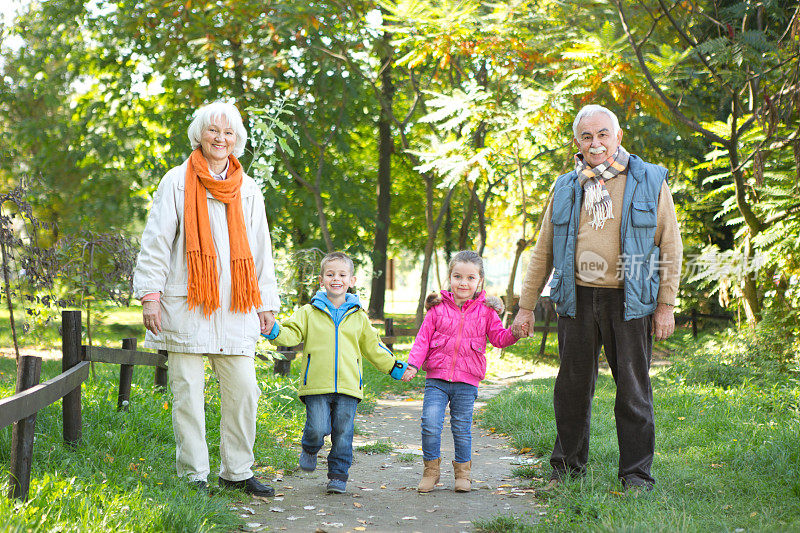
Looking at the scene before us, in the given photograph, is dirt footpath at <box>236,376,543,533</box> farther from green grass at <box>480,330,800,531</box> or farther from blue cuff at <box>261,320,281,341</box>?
blue cuff at <box>261,320,281,341</box>

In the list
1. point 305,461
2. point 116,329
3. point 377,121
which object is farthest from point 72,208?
point 305,461

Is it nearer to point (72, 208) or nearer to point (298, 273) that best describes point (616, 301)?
point (298, 273)

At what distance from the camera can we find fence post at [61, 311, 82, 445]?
15.3ft

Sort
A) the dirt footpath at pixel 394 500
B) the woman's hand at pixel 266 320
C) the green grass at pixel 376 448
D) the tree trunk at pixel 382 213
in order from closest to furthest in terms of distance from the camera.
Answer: the dirt footpath at pixel 394 500 → the woman's hand at pixel 266 320 → the green grass at pixel 376 448 → the tree trunk at pixel 382 213

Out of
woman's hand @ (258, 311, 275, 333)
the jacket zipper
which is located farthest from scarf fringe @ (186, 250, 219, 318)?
the jacket zipper

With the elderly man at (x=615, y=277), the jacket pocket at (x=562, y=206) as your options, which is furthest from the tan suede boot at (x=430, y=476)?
the jacket pocket at (x=562, y=206)

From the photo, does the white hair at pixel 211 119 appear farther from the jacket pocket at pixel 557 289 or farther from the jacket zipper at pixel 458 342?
the jacket pocket at pixel 557 289

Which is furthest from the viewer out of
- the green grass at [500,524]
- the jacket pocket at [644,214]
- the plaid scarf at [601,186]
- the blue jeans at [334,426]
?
the blue jeans at [334,426]

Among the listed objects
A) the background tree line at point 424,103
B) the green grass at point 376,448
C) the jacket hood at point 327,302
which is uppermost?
the background tree line at point 424,103

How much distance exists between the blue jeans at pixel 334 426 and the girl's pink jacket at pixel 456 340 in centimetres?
55

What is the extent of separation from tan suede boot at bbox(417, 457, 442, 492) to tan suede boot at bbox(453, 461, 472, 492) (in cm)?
14

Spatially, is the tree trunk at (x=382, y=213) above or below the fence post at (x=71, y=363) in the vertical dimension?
above

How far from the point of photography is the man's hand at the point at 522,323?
4.88m

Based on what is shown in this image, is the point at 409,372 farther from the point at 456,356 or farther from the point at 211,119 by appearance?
the point at 211,119
